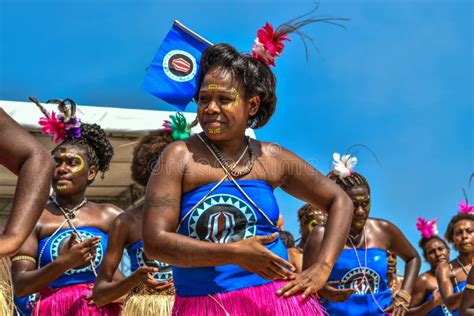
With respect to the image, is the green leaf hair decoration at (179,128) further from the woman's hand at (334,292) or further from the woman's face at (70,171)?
the woman's hand at (334,292)

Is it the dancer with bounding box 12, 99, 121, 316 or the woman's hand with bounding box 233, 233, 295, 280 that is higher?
the woman's hand with bounding box 233, 233, 295, 280

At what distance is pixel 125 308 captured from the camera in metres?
5.81

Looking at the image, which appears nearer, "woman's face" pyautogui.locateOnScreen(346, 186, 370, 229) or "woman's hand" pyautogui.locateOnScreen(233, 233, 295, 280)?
"woman's hand" pyautogui.locateOnScreen(233, 233, 295, 280)

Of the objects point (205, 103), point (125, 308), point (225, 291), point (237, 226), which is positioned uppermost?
point (205, 103)

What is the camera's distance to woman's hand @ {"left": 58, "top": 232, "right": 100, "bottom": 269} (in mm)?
5215

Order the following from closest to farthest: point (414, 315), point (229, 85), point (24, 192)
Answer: point (24, 192), point (229, 85), point (414, 315)

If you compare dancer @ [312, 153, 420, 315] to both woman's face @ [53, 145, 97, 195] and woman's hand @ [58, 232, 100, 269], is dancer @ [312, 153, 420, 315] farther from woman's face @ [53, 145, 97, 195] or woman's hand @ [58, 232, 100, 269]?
woman's hand @ [58, 232, 100, 269]

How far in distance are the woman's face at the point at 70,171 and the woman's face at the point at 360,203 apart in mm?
A: 2051

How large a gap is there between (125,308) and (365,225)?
7.43ft

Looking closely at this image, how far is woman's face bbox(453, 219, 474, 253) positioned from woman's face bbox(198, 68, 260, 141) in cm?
549

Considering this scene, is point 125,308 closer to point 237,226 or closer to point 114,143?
point 237,226

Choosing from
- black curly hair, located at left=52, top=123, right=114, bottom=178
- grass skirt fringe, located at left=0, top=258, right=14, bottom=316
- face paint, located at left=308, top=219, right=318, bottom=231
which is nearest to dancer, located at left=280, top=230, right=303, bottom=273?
face paint, located at left=308, top=219, right=318, bottom=231

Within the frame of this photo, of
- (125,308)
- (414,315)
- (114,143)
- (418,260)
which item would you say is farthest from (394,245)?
(114,143)

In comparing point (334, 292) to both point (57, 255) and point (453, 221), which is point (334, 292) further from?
point (453, 221)
